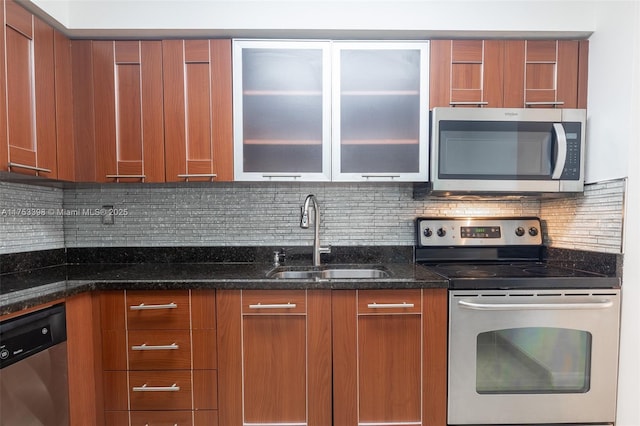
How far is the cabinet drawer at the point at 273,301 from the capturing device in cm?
149

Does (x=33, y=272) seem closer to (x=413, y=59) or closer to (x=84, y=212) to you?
(x=84, y=212)

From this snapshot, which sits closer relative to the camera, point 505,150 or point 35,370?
point 35,370

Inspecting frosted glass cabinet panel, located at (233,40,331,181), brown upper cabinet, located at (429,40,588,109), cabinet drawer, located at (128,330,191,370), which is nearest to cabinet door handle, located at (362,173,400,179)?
frosted glass cabinet panel, located at (233,40,331,181)

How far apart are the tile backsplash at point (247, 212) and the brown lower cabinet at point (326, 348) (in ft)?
2.00

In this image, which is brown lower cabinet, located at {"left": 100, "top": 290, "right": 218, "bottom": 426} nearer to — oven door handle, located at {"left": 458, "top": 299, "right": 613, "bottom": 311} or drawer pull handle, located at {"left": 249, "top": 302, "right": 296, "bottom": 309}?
drawer pull handle, located at {"left": 249, "top": 302, "right": 296, "bottom": 309}

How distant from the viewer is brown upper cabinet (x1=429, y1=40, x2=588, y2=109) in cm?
172

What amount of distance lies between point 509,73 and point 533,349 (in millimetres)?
1388

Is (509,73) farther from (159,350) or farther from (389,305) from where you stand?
(159,350)

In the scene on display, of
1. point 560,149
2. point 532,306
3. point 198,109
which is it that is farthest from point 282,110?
point 532,306

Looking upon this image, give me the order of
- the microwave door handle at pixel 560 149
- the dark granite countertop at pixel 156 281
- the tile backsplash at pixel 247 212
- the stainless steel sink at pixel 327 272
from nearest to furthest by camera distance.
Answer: the dark granite countertop at pixel 156 281 < the microwave door handle at pixel 560 149 < the stainless steel sink at pixel 327 272 < the tile backsplash at pixel 247 212

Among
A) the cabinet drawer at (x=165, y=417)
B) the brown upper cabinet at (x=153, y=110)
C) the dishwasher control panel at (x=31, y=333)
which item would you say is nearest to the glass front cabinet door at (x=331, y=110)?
the brown upper cabinet at (x=153, y=110)

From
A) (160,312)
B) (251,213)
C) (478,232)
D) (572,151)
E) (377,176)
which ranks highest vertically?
(572,151)

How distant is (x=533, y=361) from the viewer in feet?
4.95

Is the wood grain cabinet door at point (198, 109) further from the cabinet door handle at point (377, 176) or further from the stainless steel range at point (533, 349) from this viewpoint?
the stainless steel range at point (533, 349)
